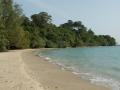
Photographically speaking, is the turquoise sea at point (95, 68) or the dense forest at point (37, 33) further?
the dense forest at point (37, 33)

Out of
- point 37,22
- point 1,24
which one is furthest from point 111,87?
point 37,22

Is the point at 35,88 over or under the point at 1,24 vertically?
under

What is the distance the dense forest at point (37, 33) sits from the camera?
6412cm

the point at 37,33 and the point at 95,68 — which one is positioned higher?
the point at 37,33

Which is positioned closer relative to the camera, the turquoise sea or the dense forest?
the turquoise sea

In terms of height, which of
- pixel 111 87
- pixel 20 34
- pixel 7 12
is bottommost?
pixel 111 87

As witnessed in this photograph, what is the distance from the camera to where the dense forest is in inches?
2525

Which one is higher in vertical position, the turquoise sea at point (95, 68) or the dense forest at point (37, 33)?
the dense forest at point (37, 33)

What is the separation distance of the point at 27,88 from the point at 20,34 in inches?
2172

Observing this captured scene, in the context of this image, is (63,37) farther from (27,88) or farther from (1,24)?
(27,88)

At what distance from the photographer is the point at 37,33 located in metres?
108

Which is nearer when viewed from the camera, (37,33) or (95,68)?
(95,68)

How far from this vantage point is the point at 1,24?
56844mm

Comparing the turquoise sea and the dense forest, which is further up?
the dense forest
